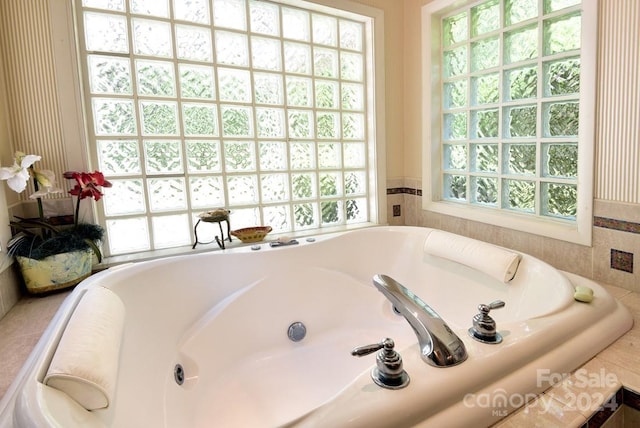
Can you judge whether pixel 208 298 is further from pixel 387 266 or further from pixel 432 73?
pixel 432 73

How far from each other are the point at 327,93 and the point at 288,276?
1.27m

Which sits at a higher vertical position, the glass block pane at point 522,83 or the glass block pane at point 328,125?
the glass block pane at point 522,83

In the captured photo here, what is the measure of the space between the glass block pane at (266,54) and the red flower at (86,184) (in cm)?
107

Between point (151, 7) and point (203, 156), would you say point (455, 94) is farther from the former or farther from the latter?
point (151, 7)

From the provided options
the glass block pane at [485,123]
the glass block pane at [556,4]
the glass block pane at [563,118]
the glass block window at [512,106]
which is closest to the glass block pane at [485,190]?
the glass block window at [512,106]

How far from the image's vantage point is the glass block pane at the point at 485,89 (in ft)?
6.32

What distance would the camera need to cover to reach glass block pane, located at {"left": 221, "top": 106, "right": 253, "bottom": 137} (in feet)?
6.66

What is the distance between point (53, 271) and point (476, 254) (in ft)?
6.10

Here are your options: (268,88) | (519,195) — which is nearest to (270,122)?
(268,88)

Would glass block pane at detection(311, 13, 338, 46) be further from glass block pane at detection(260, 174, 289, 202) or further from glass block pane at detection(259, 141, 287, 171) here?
glass block pane at detection(260, 174, 289, 202)

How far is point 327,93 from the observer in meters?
2.33

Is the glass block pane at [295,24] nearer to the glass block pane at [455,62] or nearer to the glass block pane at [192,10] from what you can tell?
the glass block pane at [192,10]

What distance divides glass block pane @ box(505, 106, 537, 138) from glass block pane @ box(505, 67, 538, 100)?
0.07 metres

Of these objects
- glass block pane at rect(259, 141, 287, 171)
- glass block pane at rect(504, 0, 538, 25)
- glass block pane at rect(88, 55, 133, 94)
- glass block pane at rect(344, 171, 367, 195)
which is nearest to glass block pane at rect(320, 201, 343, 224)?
glass block pane at rect(344, 171, 367, 195)
